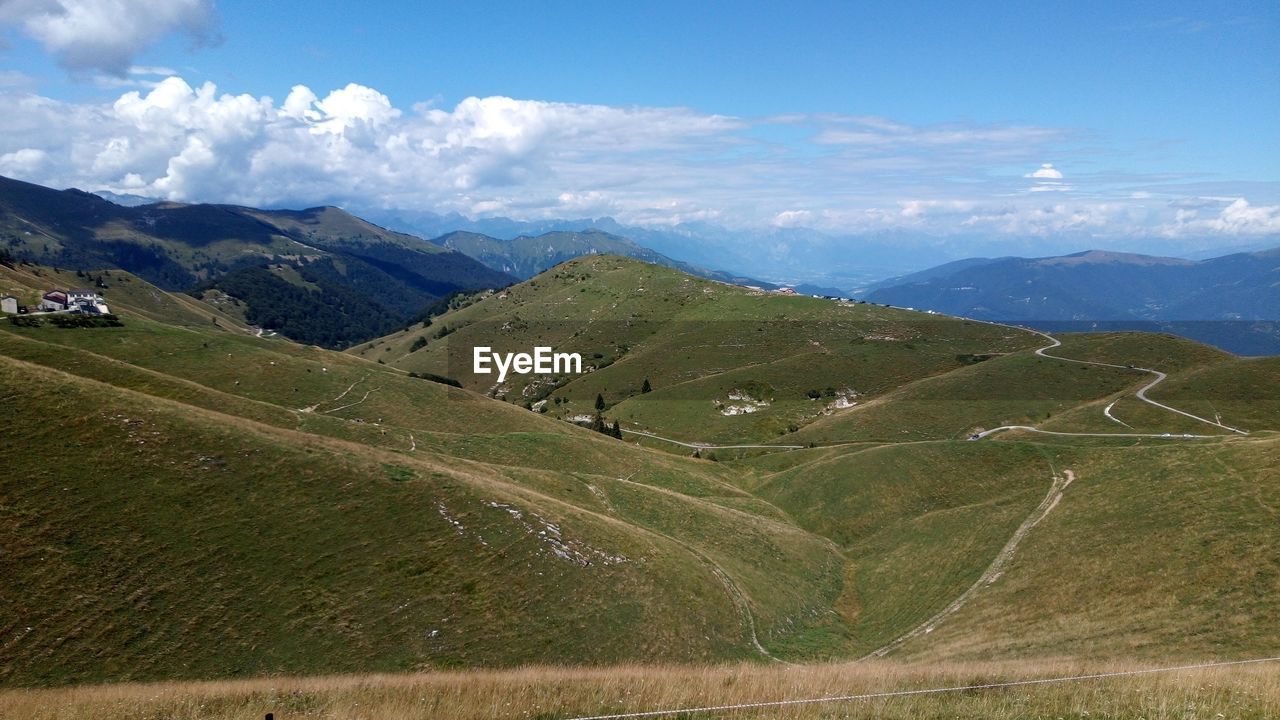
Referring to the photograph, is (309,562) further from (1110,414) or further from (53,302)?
(53,302)

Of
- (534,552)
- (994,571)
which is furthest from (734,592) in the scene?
(994,571)

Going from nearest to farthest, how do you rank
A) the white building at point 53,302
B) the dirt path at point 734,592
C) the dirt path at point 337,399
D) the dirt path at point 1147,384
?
the dirt path at point 734,592 → the dirt path at point 337,399 → the dirt path at point 1147,384 → the white building at point 53,302

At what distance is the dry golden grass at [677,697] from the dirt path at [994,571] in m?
19.1

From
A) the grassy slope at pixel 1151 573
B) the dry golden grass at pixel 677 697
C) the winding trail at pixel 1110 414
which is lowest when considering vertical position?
the winding trail at pixel 1110 414

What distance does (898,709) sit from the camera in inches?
531

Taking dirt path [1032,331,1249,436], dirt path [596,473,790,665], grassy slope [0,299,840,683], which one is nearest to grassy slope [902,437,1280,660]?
dirt path [596,473,790,665]

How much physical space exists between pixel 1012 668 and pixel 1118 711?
641cm

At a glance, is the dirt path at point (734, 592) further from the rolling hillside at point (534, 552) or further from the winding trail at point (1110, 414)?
the winding trail at point (1110, 414)

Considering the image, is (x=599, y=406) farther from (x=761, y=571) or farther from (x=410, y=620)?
(x=410, y=620)

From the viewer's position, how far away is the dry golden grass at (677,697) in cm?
1326

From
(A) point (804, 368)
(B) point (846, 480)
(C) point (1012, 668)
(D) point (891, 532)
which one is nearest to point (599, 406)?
(A) point (804, 368)

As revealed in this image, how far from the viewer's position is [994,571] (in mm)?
39719

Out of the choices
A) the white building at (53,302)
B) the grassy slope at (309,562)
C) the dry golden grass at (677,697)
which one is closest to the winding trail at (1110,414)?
the grassy slope at (309,562)

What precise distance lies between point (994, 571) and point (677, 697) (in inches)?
1348
